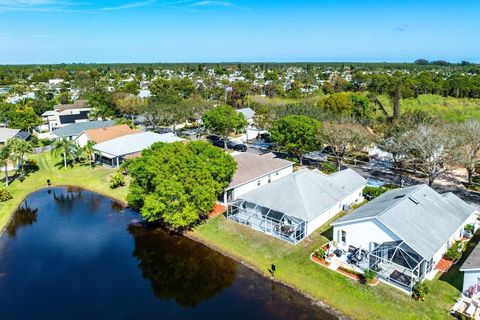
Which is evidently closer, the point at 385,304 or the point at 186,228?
the point at 385,304

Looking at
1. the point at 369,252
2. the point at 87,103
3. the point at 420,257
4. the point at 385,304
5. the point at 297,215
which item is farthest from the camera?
the point at 87,103

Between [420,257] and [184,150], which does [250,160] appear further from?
[420,257]

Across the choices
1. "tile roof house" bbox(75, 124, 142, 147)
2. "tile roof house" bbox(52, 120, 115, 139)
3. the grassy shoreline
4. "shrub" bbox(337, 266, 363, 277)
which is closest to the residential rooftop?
"tile roof house" bbox(75, 124, 142, 147)

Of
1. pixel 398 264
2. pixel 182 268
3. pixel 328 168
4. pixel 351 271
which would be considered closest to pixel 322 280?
pixel 351 271

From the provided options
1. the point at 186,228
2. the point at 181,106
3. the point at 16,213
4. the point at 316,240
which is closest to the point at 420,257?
the point at 316,240

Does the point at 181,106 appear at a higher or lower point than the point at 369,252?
higher

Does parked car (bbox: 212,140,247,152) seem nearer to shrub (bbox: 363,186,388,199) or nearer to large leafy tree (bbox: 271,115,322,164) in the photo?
large leafy tree (bbox: 271,115,322,164)
